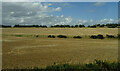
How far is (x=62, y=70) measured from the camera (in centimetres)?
752

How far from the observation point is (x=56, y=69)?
774 centimetres

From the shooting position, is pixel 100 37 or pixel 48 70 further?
pixel 100 37

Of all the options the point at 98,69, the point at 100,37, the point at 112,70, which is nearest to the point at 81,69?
the point at 98,69

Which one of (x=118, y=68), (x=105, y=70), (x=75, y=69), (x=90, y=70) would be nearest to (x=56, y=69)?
(x=75, y=69)

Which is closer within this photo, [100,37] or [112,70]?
[112,70]

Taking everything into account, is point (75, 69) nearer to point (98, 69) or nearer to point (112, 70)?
point (98, 69)

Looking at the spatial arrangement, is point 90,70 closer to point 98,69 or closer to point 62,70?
point 98,69

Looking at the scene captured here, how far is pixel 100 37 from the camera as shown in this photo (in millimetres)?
37375

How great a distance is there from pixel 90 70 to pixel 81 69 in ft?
1.65

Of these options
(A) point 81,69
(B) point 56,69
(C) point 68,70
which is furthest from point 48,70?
(A) point 81,69

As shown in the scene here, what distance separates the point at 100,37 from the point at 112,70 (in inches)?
1227

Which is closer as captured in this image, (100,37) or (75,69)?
(75,69)

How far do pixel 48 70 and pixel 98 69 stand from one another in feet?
9.12

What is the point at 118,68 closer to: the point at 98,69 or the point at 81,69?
the point at 98,69
